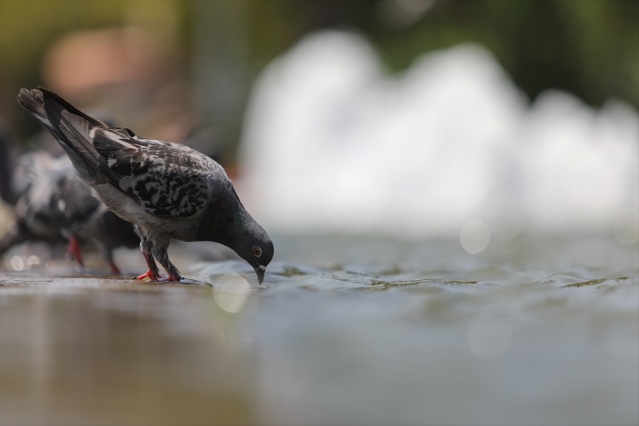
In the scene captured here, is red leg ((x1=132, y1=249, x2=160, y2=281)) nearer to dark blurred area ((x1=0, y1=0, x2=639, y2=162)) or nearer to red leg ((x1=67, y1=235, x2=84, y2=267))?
red leg ((x1=67, y1=235, x2=84, y2=267))

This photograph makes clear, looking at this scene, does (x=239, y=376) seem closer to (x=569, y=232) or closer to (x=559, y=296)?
(x=559, y=296)

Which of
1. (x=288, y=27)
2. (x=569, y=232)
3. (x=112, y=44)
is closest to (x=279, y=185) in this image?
(x=569, y=232)

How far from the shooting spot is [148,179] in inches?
164

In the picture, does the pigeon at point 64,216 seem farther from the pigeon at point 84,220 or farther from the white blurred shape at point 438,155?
the white blurred shape at point 438,155

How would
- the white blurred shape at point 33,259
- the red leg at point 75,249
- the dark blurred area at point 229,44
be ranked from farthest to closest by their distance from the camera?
the dark blurred area at point 229,44 < the white blurred shape at point 33,259 < the red leg at point 75,249

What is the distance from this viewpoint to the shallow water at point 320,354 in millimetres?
2771

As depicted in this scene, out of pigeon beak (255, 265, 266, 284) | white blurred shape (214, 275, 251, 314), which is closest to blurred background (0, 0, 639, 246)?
pigeon beak (255, 265, 266, 284)

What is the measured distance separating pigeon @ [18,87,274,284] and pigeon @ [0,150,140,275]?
67 cm

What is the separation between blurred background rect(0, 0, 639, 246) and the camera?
37.8 feet

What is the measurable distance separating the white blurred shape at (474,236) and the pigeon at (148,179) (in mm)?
3210

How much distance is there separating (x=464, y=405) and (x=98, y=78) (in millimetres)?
21273

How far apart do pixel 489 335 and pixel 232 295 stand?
847mm

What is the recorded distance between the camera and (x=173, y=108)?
22.7 metres

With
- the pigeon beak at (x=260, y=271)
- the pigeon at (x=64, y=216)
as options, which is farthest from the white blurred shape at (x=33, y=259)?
the pigeon beak at (x=260, y=271)
